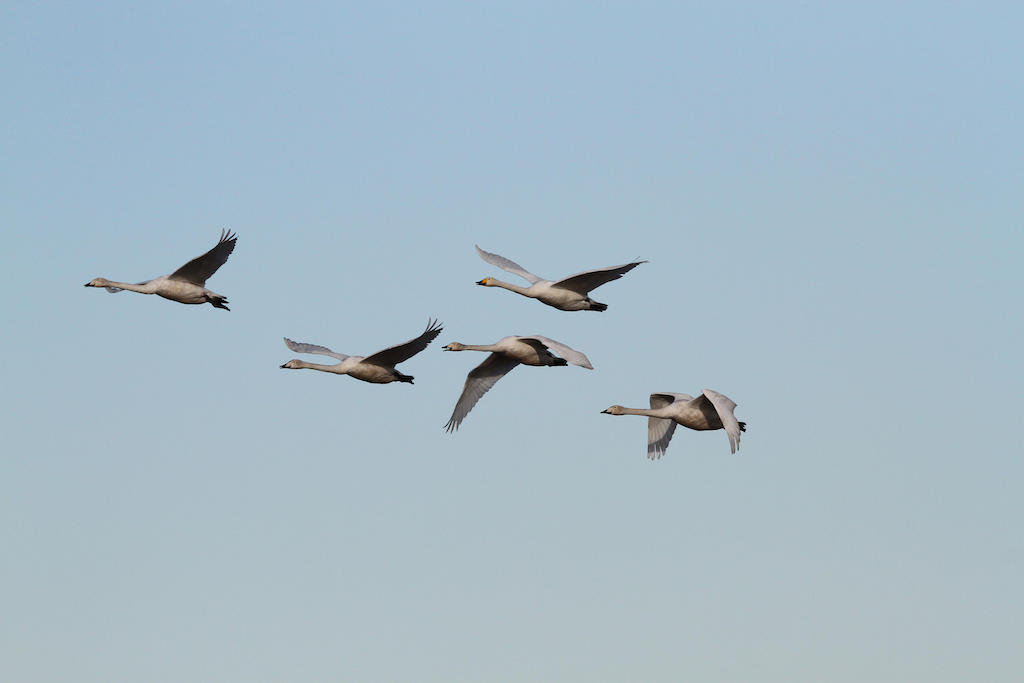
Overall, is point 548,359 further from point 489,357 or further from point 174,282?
point 174,282

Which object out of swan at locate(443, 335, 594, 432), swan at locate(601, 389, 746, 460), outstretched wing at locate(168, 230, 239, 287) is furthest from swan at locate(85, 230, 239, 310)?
swan at locate(601, 389, 746, 460)

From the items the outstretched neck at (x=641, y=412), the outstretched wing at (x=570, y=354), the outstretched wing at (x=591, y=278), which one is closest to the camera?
the outstretched wing at (x=570, y=354)

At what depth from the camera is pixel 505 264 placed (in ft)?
160

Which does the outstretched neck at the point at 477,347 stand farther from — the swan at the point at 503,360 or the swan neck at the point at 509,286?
the swan neck at the point at 509,286

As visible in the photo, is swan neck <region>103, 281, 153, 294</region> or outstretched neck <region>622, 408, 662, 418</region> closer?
outstretched neck <region>622, 408, 662, 418</region>

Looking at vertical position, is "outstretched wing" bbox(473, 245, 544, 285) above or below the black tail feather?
above

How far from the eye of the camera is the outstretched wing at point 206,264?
44906mm

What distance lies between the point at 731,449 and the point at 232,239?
602 inches

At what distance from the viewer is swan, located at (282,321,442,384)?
43.6 meters

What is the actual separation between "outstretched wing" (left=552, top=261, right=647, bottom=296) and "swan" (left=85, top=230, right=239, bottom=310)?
9.13 m

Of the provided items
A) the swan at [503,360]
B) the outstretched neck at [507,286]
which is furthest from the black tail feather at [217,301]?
the outstretched neck at [507,286]

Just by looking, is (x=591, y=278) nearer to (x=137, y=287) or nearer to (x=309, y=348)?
(x=309, y=348)

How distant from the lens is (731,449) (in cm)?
3844

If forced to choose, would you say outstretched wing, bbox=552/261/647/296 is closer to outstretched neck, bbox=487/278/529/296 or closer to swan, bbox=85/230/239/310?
outstretched neck, bbox=487/278/529/296
